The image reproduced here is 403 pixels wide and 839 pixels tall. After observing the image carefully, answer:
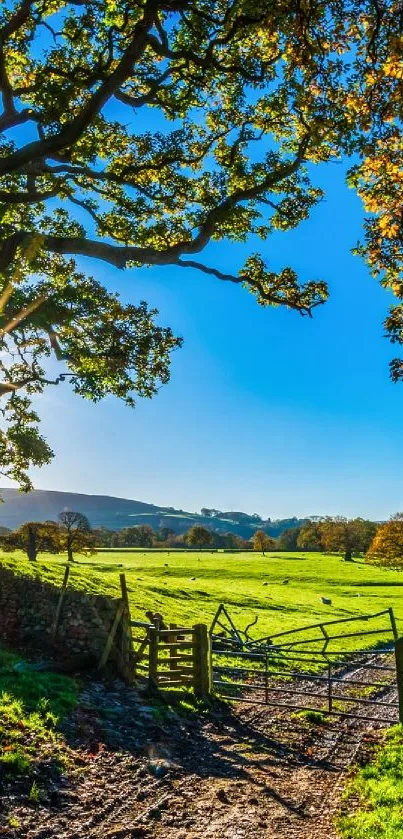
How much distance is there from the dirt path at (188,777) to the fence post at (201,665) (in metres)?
0.97

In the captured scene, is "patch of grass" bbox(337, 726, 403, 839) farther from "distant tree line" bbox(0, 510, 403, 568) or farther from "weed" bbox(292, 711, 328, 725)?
"distant tree line" bbox(0, 510, 403, 568)

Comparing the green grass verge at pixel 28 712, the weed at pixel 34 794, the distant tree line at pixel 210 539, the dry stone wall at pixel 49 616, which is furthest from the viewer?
the distant tree line at pixel 210 539

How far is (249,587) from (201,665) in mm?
49845

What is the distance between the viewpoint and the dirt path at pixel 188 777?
9.25 m

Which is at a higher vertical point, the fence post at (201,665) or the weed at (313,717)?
the fence post at (201,665)

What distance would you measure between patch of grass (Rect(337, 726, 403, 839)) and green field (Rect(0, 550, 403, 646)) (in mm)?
14937

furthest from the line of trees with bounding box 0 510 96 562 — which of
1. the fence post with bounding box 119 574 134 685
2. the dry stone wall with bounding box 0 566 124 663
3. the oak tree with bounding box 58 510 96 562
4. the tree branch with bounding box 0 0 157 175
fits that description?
the tree branch with bounding box 0 0 157 175

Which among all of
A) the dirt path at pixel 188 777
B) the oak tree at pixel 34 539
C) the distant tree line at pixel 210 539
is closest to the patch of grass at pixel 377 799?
the dirt path at pixel 188 777

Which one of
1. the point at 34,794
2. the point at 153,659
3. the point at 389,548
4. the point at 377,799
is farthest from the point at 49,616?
the point at 389,548

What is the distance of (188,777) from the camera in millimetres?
11656

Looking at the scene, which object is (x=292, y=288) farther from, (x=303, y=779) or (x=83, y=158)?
(x=303, y=779)

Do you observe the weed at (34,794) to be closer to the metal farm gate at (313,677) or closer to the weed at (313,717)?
the metal farm gate at (313,677)

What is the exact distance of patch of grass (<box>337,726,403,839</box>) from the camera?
30.6 feet

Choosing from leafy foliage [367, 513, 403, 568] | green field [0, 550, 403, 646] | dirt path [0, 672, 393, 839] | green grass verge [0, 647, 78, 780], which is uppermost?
leafy foliage [367, 513, 403, 568]
